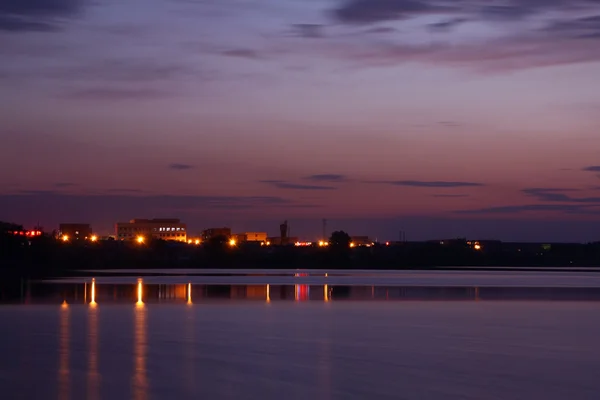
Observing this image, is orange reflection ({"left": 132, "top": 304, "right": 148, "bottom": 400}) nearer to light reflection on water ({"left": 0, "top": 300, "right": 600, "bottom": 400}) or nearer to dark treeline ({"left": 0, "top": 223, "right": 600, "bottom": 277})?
light reflection on water ({"left": 0, "top": 300, "right": 600, "bottom": 400})

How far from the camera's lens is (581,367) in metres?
21.8

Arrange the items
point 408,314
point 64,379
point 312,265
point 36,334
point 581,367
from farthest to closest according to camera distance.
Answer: point 312,265 < point 408,314 < point 36,334 < point 581,367 < point 64,379

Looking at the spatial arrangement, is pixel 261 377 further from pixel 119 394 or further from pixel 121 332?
pixel 121 332

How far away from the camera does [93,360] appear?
21.8 meters

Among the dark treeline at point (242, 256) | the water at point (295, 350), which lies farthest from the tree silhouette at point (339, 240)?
the water at point (295, 350)

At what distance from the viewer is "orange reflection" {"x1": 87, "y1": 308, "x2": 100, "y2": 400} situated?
58.0ft

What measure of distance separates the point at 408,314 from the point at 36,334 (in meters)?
14.6

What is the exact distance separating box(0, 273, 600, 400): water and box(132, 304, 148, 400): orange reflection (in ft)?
Answer: 0.16

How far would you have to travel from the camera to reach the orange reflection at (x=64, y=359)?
17.7 m

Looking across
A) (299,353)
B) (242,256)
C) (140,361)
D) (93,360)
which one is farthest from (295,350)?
(242,256)

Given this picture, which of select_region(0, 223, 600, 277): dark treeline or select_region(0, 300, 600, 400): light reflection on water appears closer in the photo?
select_region(0, 300, 600, 400): light reflection on water

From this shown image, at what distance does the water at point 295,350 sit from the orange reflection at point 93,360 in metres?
0.03

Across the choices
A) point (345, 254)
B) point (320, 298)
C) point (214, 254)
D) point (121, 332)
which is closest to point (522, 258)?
point (345, 254)

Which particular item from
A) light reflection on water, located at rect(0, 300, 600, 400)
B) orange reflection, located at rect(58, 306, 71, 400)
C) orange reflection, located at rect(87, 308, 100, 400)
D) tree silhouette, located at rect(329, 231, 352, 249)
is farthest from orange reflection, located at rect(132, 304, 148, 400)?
tree silhouette, located at rect(329, 231, 352, 249)
